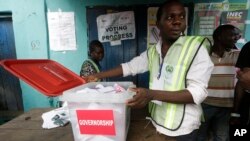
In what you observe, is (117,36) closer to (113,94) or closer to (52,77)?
(52,77)

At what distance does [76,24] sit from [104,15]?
52 cm

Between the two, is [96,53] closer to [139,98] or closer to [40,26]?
[40,26]

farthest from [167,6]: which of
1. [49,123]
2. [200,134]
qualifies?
[200,134]

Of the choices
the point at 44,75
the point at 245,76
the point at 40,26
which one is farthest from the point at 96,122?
the point at 40,26

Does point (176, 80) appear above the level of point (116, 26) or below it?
below

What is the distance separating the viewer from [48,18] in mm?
4168

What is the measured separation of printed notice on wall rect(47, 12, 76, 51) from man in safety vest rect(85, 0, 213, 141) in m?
2.81

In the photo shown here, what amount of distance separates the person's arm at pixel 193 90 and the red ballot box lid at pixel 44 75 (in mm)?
523

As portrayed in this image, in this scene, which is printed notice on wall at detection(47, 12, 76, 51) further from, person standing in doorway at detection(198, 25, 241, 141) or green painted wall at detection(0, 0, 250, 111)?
person standing in doorway at detection(198, 25, 241, 141)

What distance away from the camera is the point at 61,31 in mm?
4188

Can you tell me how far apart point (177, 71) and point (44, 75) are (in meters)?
0.85

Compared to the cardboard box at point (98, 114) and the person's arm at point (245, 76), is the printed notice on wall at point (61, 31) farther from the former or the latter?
the cardboard box at point (98, 114)

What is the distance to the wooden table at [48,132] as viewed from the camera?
156cm

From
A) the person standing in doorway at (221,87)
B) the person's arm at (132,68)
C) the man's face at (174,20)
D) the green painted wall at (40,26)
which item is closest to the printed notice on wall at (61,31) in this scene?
the green painted wall at (40,26)
